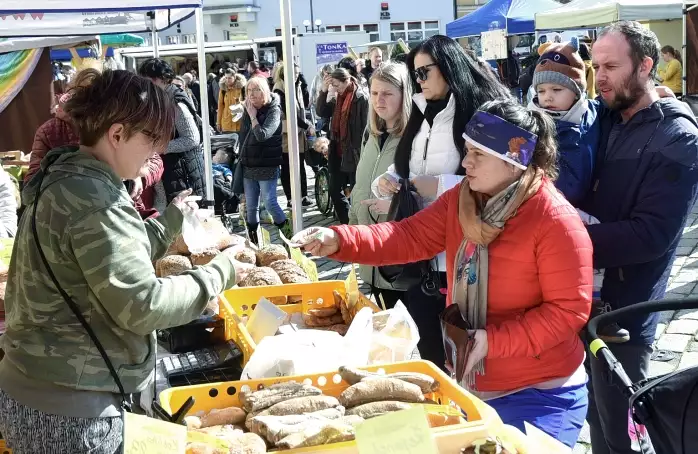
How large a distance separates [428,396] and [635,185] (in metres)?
1.08

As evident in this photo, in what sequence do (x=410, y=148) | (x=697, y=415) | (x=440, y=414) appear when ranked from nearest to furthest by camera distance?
(x=697, y=415), (x=440, y=414), (x=410, y=148)

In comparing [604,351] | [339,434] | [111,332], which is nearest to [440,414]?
[339,434]

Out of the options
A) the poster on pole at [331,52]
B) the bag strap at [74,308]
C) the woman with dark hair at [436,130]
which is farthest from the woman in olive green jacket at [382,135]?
the poster on pole at [331,52]

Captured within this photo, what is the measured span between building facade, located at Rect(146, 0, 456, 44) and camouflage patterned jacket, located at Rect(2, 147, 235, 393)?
134 ft

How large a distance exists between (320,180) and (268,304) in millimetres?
7605

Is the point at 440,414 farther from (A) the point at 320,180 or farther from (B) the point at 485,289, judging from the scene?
(A) the point at 320,180

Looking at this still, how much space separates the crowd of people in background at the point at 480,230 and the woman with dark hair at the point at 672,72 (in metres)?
13.0

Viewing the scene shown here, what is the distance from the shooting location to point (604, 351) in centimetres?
184

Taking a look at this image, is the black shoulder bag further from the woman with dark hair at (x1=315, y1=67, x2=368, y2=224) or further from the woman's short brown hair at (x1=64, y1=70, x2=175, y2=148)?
the woman with dark hair at (x1=315, y1=67, x2=368, y2=224)

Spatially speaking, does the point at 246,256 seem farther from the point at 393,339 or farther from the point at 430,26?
the point at 430,26

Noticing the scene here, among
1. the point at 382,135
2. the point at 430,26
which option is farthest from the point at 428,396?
the point at 430,26

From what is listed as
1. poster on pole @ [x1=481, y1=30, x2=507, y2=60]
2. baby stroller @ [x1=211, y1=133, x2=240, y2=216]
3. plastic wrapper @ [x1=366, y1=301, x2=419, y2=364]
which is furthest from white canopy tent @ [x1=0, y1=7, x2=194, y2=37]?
poster on pole @ [x1=481, y1=30, x2=507, y2=60]

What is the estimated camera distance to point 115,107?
6.05ft

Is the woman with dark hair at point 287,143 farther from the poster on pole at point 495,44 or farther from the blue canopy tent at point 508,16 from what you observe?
the blue canopy tent at point 508,16
